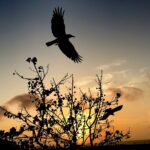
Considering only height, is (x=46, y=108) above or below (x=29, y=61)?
below

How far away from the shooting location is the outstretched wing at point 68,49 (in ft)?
51.3

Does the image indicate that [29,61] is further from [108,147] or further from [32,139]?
[108,147]

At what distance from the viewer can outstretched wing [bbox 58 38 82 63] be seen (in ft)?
51.3

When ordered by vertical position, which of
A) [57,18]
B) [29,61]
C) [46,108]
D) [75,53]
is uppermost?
[57,18]

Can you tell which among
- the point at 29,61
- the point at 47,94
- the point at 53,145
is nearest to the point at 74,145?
the point at 53,145

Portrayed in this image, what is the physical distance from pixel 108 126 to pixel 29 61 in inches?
236

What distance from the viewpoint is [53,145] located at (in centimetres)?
1323

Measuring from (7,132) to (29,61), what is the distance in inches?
135

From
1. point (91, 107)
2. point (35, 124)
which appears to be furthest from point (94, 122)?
point (35, 124)

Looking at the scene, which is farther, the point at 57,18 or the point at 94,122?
the point at 57,18

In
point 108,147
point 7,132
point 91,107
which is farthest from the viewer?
point 91,107

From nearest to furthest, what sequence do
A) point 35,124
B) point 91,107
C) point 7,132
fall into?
point 7,132
point 35,124
point 91,107

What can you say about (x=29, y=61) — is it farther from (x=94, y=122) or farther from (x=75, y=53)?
(x=94, y=122)

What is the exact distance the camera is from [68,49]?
15.8 m
